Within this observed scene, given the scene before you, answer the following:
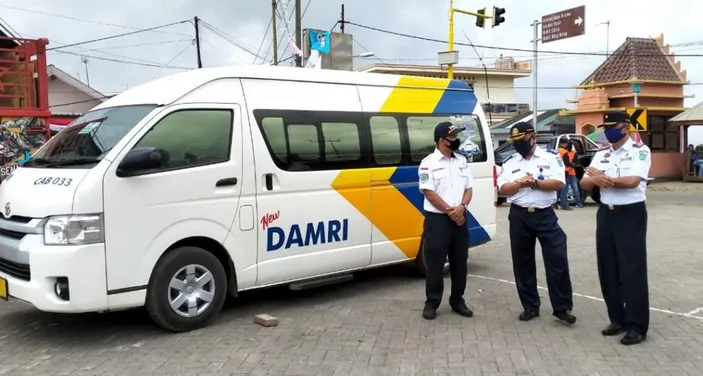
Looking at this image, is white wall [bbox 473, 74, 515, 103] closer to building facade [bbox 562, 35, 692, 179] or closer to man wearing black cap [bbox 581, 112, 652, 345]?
building facade [bbox 562, 35, 692, 179]

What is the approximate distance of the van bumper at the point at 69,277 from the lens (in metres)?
4.81

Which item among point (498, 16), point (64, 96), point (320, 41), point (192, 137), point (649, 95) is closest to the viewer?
point (192, 137)

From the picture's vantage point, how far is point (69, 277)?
4.83m

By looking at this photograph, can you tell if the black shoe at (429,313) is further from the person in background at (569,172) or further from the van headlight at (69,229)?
the person in background at (569,172)

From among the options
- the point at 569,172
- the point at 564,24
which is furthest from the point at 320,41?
the point at 564,24

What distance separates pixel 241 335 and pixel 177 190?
4.45 ft

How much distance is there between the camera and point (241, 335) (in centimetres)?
548

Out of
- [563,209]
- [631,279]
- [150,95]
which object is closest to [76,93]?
[563,209]

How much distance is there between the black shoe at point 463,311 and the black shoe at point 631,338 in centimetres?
139

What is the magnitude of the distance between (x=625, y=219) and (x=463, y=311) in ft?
5.78

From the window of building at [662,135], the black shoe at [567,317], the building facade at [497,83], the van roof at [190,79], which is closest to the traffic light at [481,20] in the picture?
the window of building at [662,135]

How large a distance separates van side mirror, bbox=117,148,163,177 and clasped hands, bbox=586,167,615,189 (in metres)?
3.52

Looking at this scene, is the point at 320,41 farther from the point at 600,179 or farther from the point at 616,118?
the point at 600,179

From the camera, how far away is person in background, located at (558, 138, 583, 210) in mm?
15767
